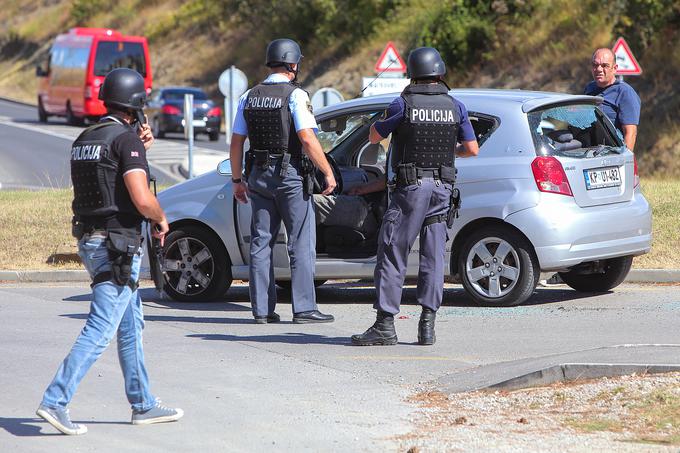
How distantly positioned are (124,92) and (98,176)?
42 cm

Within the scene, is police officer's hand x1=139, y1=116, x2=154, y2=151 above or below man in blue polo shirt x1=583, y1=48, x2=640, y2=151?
below

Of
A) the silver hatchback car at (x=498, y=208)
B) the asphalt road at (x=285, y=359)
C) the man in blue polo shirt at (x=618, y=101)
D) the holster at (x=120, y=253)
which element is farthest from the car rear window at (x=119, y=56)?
the holster at (x=120, y=253)

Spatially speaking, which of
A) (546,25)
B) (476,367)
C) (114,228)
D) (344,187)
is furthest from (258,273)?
(546,25)

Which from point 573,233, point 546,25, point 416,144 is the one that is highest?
point 546,25

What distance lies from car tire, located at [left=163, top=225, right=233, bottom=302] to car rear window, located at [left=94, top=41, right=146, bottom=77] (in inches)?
1280

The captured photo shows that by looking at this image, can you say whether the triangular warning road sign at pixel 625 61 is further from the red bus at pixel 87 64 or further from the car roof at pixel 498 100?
the red bus at pixel 87 64

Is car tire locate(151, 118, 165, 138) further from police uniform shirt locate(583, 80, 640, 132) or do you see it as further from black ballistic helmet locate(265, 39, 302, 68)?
black ballistic helmet locate(265, 39, 302, 68)

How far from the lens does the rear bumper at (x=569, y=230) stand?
9.77m

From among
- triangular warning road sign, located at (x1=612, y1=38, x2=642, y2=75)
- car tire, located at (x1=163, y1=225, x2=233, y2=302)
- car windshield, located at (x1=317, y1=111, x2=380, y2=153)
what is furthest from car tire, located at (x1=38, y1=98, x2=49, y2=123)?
car windshield, located at (x1=317, y1=111, x2=380, y2=153)

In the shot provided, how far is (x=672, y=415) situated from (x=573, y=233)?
3.71 meters

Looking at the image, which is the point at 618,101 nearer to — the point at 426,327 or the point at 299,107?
the point at 299,107

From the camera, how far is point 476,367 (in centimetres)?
783

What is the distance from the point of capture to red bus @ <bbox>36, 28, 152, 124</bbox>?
4238cm

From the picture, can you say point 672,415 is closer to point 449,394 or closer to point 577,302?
point 449,394
